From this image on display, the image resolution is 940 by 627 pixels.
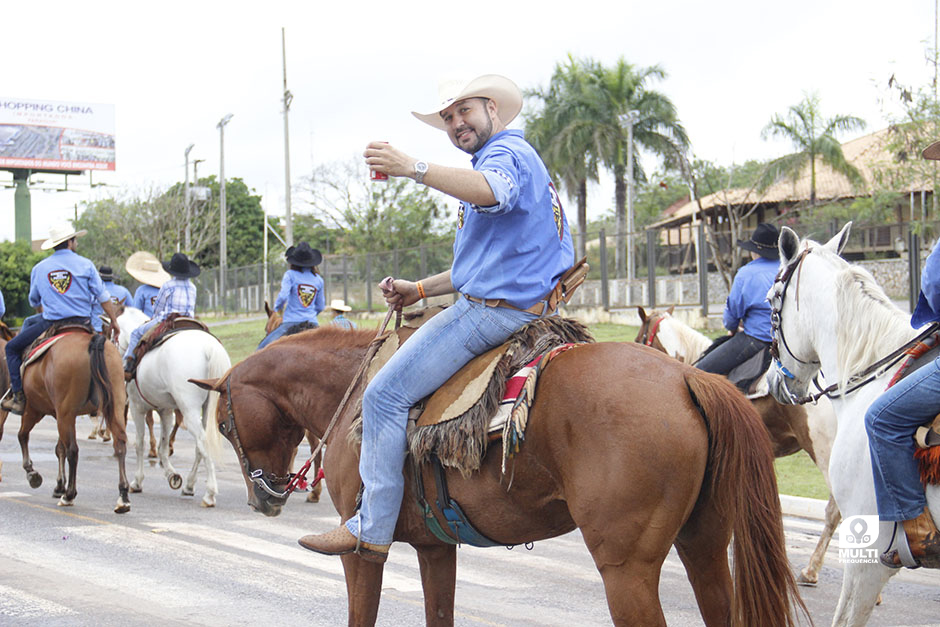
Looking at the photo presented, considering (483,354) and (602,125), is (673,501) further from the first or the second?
(602,125)

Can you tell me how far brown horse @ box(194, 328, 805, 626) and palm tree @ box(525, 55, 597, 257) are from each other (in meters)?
37.4

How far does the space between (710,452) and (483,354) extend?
1.07 m

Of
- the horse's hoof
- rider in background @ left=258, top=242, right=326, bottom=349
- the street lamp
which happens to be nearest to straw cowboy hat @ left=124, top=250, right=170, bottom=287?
rider in background @ left=258, top=242, right=326, bottom=349

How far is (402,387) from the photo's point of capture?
420cm

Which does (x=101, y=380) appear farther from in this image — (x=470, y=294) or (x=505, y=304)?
(x=505, y=304)

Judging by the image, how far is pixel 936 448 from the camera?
4238 millimetres

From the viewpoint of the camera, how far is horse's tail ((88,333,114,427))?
10.0m

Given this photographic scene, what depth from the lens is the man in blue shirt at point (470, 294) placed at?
4.05 meters

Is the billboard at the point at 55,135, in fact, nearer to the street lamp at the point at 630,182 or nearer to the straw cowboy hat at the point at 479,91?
the street lamp at the point at 630,182

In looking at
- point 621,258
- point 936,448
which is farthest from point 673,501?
point 621,258

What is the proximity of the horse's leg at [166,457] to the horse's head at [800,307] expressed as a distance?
23.6 ft

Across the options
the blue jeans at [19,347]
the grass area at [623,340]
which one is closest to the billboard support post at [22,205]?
the grass area at [623,340]

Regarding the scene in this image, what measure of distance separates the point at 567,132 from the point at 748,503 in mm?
38801

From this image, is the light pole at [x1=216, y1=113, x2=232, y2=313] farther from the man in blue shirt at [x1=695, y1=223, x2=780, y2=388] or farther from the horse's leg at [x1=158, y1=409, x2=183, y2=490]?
the man in blue shirt at [x1=695, y1=223, x2=780, y2=388]
